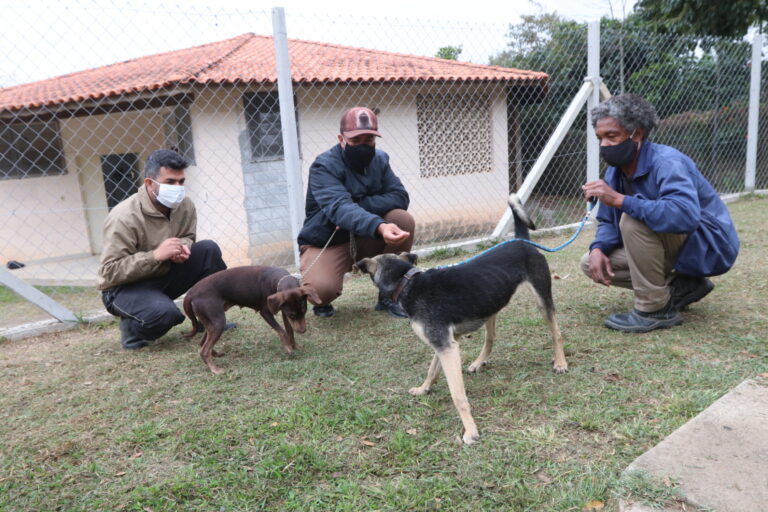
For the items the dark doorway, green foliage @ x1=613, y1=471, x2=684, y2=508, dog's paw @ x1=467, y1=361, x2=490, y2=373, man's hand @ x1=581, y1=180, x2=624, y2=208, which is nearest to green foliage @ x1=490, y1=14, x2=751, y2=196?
man's hand @ x1=581, y1=180, x2=624, y2=208

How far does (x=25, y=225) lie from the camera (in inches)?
407

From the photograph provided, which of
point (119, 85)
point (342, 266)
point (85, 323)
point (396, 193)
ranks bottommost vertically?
point (85, 323)

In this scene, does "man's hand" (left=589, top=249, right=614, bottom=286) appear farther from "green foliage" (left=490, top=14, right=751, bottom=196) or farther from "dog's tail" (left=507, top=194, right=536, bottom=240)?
"green foliage" (left=490, top=14, right=751, bottom=196)

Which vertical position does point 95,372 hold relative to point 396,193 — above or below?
below

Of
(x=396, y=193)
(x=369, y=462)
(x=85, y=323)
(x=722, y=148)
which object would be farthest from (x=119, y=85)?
(x=722, y=148)

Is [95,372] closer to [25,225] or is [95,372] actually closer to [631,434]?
[631,434]

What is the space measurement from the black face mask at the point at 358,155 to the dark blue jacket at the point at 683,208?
1.80 meters

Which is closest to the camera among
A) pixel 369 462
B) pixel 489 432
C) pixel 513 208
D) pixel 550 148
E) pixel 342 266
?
pixel 369 462

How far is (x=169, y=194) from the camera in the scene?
3830 millimetres

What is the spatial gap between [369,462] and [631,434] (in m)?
1.16

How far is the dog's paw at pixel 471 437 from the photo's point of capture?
8.08 ft

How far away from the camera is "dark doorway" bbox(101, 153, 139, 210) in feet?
35.1

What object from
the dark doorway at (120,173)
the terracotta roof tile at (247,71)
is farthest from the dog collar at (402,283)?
the dark doorway at (120,173)

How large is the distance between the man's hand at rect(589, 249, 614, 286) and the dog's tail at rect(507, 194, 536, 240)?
0.79 meters
